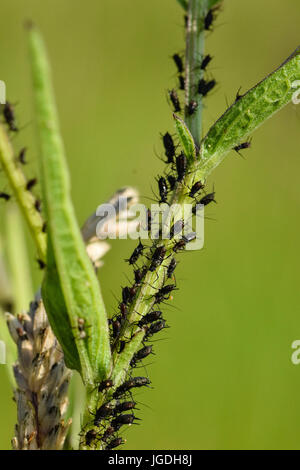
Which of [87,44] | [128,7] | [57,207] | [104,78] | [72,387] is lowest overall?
[72,387]

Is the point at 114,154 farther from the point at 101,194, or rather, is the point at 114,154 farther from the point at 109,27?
the point at 109,27

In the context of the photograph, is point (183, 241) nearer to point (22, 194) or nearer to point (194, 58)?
point (22, 194)

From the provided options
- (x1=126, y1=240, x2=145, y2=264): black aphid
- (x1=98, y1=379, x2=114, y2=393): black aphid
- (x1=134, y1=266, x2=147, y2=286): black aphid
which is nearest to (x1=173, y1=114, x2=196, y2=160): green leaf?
(x1=134, y1=266, x2=147, y2=286): black aphid

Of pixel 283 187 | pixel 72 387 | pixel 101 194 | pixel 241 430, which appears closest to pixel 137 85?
pixel 101 194

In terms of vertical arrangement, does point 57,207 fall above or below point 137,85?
below

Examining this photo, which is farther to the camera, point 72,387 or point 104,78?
point 104,78

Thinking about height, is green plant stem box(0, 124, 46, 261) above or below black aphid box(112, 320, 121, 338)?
above

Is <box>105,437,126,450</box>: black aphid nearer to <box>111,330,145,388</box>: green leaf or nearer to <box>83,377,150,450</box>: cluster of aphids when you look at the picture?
<box>83,377,150,450</box>: cluster of aphids
